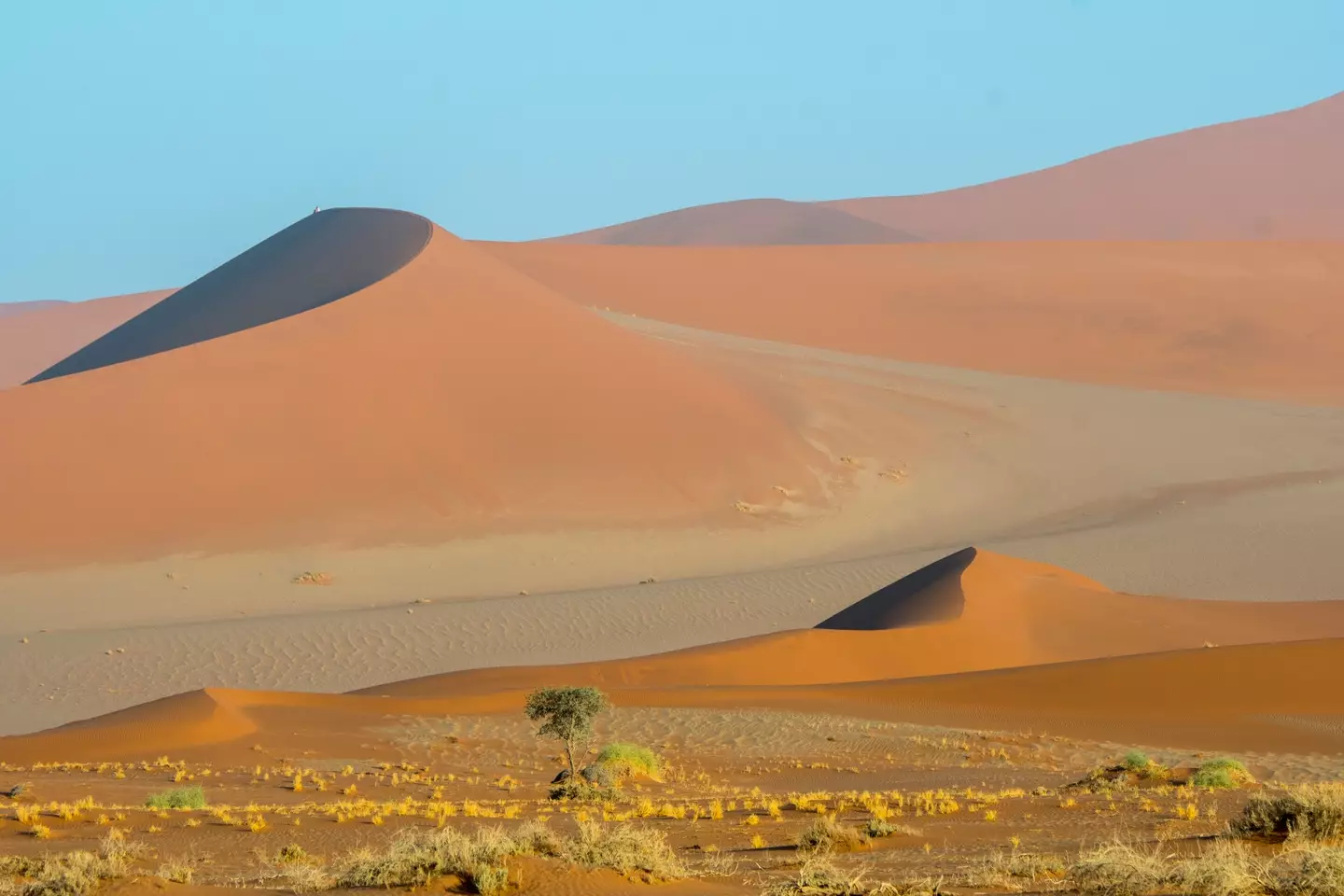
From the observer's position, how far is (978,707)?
67.1ft

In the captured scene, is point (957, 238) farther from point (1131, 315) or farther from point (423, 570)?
point (423, 570)

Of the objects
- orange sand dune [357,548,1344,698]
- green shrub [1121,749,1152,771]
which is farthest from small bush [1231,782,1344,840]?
orange sand dune [357,548,1344,698]

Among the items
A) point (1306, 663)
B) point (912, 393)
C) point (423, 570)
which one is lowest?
point (1306, 663)

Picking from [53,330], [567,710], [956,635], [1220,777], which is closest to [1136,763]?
[1220,777]

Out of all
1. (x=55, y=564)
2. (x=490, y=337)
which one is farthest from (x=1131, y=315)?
(x=55, y=564)

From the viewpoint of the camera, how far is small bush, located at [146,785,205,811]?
12.7 m

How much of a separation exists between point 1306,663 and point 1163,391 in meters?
36.6

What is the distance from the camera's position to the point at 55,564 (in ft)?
105

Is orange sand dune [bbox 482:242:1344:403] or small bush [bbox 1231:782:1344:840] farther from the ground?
orange sand dune [bbox 482:242:1344:403]

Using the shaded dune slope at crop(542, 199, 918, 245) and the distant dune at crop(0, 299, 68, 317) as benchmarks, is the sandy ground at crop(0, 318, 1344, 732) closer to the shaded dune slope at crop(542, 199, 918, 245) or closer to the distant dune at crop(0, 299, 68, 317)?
the shaded dune slope at crop(542, 199, 918, 245)

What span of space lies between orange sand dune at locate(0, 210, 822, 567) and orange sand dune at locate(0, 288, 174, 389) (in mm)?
50708

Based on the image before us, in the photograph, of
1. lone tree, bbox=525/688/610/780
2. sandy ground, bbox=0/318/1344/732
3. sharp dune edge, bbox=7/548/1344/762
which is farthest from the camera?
sandy ground, bbox=0/318/1344/732

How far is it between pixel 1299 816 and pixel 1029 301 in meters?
58.8

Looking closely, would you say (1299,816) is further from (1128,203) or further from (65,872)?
(1128,203)
